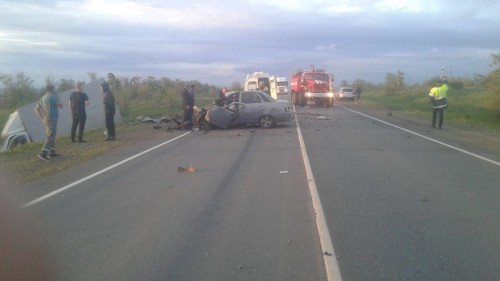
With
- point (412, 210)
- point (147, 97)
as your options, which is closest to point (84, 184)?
point (412, 210)

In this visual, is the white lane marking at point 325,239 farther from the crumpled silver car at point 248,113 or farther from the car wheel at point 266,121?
the car wheel at point 266,121

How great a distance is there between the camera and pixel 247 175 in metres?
10.9

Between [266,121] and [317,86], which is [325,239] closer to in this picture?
[266,121]

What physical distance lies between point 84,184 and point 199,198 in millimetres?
2729

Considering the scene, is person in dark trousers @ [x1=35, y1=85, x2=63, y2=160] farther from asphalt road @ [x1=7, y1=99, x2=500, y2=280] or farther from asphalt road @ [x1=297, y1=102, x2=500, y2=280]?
asphalt road @ [x1=297, y1=102, x2=500, y2=280]

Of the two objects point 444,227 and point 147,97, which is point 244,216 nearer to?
point 444,227

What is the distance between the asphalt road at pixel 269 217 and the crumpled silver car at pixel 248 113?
8155 mm

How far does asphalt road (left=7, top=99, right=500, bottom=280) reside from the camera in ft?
17.9

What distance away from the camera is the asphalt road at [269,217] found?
5465mm

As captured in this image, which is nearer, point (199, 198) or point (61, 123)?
point (199, 198)

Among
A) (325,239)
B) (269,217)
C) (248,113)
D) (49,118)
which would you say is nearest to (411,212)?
(325,239)

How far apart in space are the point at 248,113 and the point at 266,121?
81cm

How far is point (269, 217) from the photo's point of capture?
24.3ft

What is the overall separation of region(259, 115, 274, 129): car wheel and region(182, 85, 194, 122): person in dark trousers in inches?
121
